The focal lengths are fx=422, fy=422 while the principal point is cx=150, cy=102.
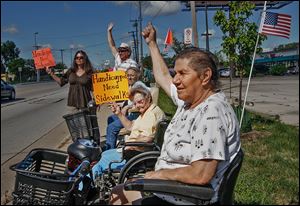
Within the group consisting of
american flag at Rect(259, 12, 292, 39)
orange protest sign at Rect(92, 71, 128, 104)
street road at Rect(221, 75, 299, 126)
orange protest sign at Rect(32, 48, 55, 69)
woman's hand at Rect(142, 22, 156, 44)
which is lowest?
street road at Rect(221, 75, 299, 126)

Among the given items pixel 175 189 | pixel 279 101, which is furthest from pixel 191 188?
pixel 279 101

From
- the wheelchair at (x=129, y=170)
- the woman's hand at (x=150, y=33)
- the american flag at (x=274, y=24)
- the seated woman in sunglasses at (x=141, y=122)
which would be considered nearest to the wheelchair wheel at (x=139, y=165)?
the wheelchair at (x=129, y=170)

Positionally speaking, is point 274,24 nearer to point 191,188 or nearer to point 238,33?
point 238,33

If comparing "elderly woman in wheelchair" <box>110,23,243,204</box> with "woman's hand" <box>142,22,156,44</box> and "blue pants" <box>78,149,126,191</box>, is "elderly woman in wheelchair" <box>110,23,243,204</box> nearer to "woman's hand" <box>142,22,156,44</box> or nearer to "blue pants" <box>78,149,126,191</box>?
"woman's hand" <box>142,22,156,44</box>

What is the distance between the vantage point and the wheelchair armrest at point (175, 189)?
7.48 feet

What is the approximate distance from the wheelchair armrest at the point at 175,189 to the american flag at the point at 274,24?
214 inches

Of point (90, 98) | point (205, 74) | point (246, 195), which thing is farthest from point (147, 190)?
point (90, 98)

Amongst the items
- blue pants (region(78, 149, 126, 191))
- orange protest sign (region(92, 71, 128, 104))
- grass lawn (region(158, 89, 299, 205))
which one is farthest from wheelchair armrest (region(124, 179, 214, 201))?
orange protest sign (region(92, 71, 128, 104))

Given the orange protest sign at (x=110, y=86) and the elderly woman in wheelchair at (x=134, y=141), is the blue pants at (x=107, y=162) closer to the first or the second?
the elderly woman in wheelchair at (x=134, y=141)

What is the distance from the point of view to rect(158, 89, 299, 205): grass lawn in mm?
2600

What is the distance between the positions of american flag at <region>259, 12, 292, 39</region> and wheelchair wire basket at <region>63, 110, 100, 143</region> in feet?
12.1

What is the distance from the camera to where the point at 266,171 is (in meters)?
5.21

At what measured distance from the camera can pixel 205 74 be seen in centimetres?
261

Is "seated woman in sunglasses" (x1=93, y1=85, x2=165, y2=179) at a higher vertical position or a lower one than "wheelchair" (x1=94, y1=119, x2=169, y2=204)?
higher
